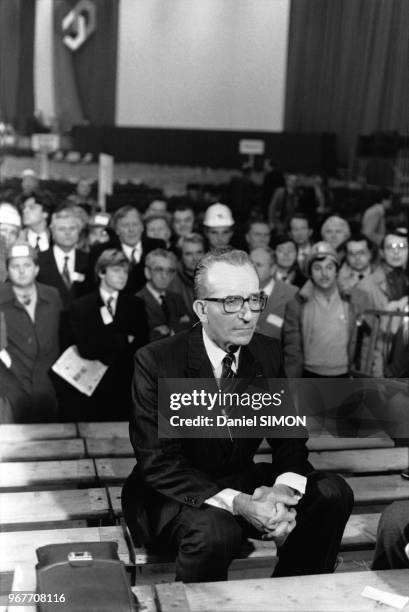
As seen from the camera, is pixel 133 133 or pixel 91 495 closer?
pixel 91 495

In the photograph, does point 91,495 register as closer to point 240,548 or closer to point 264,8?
point 240,548

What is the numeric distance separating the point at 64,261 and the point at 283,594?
3.17 metres

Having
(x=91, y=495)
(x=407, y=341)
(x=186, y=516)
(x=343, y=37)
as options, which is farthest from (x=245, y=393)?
(x=343, y=37)

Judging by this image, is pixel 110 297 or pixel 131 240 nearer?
pixel 110 297

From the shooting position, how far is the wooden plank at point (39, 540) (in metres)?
2.57

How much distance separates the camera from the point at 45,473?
10.5 ft

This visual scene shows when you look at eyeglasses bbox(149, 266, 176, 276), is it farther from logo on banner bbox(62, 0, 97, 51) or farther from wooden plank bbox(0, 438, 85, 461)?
logo on banner bbox(62, 0, 97, 51)

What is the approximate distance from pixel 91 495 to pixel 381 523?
957mm

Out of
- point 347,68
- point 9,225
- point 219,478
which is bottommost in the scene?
point 219,478

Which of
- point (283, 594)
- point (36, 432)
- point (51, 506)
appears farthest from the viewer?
point (36, 432)

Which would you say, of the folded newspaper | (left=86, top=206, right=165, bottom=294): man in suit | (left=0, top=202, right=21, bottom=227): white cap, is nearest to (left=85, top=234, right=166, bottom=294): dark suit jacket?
(left=86, top=206, right=165, bottom=294): man in suit

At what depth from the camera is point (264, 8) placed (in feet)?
19.6

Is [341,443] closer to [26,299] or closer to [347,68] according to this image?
[26,299]

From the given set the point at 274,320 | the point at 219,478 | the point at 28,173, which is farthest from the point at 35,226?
the point at 219,478
